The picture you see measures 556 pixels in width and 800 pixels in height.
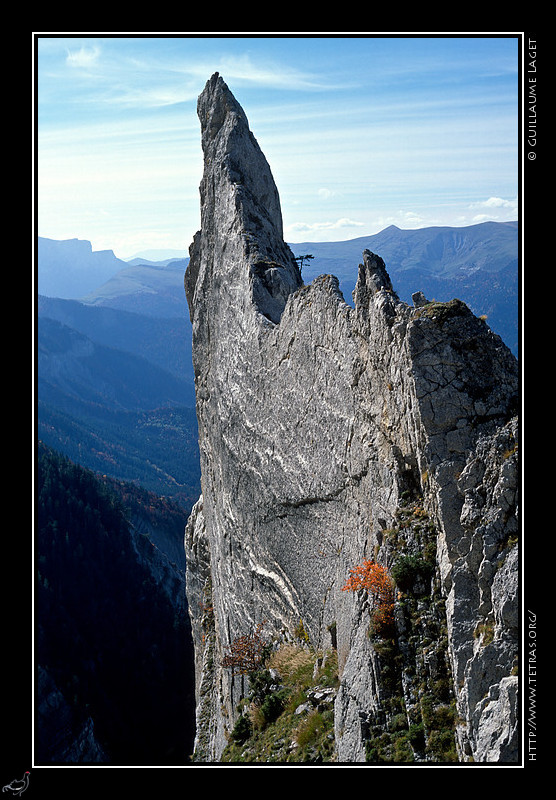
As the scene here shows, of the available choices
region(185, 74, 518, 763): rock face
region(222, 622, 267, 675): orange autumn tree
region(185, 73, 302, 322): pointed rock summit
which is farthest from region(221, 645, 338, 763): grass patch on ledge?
region(185, 73, 302, 322): pointed rock summit

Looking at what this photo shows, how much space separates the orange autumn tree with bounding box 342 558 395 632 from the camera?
1455cm

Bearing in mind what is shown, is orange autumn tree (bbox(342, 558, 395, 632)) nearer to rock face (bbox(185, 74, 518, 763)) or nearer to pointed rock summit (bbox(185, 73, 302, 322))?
rock face (bbox(185, 74, 518, 763))

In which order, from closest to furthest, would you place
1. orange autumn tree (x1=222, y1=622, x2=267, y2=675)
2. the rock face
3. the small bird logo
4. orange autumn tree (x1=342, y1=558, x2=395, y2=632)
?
the small bird logo, the rock face, orange autumn tree (x1=342, y1=558, x2=395, y2=632), orange autumn tree (x1=222, y1=622, x2=267, y2=675)

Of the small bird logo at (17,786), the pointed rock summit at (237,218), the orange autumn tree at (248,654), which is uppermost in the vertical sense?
the pointed rock summit at (237,218)

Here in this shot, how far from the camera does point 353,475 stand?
20375 millimetres

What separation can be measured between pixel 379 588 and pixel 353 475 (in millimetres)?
5692

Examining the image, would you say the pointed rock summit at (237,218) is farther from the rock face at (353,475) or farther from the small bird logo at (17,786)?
the small bird logo at (17,786)

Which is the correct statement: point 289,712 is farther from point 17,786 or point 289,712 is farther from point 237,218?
point 237,218

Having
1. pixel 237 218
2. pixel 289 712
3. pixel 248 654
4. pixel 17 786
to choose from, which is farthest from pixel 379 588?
pixel 237 218

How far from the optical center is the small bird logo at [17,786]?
12570 mm

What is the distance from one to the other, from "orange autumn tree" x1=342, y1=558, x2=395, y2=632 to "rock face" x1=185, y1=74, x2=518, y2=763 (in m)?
0.25

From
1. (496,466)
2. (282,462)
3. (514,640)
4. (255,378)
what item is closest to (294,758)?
(514,640)

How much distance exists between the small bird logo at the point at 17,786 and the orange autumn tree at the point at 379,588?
685cm

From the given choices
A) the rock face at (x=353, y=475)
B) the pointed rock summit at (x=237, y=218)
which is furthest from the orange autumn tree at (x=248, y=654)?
the pointed rock summit at (x=237, y=218)
